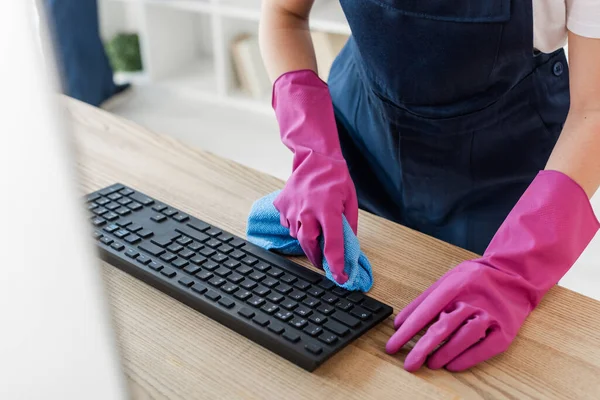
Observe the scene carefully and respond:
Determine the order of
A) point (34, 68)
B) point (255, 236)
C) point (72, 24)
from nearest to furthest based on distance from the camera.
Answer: point (34, 68) → point (255, 236) → point (72, 24)

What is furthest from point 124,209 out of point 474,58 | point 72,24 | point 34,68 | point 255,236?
point 72,24

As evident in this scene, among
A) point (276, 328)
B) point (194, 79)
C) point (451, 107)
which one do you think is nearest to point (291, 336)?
point (276, 328)

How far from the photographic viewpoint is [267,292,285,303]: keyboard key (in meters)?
0.81

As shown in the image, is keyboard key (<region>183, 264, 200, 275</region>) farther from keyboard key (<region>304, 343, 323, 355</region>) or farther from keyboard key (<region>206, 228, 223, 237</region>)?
keyboard key (<region>304, 343, 323, 355</region>)

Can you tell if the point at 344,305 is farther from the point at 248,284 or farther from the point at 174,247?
the point at 174,247

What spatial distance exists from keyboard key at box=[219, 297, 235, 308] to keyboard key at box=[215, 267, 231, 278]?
5 cm

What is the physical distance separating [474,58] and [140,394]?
72 cm

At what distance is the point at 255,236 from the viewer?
977mm

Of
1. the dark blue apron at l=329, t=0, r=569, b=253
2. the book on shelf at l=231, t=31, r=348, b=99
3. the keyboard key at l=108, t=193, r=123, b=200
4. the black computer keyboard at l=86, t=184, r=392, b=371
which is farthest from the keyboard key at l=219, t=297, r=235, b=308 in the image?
the book on shelf at l=231, t=31, r=348, b=99

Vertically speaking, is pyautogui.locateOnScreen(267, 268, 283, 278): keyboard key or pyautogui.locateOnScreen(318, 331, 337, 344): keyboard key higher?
pyautogui.locateOnScreen(318, 331, 337, 344): keyboard key

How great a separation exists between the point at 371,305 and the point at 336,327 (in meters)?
0.07

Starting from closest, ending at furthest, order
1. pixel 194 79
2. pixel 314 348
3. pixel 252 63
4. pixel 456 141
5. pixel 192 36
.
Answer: pixel 314 348 → pixel 456 141 → pixel 252 63 → pixel 194 79 → pixel 192 36

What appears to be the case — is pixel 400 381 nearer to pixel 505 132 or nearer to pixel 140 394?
pixel 140 394

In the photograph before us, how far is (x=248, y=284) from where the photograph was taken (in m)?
0.84
